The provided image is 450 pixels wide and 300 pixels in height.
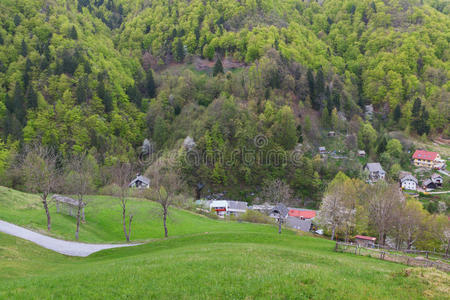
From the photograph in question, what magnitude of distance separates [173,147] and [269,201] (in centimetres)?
3035

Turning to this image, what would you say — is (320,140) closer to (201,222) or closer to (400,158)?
(400,158)

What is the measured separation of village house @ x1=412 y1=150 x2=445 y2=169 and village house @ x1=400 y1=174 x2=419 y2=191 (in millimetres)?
11220

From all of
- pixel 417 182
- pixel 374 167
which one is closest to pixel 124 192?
pixel 374 167

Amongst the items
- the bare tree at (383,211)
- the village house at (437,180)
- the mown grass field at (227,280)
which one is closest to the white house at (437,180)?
the village house at (437,180)

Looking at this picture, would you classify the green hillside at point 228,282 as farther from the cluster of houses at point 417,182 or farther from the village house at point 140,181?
the cluster of houses at point 417,182

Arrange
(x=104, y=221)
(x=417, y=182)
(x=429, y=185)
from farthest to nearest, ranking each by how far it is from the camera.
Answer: (x=429, y=185) → (x=417, y=182) → (x=104, y=221)

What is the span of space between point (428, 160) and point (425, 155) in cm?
183

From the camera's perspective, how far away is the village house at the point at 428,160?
307 ft

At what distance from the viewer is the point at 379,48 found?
138 metres

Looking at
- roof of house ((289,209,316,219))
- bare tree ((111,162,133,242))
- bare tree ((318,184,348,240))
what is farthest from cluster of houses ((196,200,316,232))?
bare tree ((111,162,133,242))

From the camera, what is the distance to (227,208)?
234ft

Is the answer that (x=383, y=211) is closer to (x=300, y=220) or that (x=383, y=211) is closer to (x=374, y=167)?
(x=300, y=220)

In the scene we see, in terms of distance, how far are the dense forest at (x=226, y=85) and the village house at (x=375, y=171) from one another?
4.40 metres

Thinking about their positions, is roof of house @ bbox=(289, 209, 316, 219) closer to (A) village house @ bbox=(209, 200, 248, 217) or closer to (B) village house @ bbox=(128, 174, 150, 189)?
(A) village house @ bbox=(209, 200, 248, 217)
